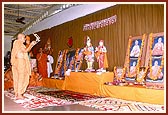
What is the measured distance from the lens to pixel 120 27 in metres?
6.58

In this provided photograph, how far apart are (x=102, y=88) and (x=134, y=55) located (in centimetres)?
117

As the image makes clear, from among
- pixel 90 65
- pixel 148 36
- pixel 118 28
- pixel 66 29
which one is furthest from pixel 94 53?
pixel 66 29

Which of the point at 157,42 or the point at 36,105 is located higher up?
the point at 157,42

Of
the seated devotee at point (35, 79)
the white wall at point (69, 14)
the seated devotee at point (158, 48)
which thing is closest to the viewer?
the seated devotee at point (158, 48)

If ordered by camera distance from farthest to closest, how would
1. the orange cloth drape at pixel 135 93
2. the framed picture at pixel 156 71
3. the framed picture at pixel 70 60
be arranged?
the framed picture at pixel 70 60
the framed picture at pixel 156 71
the orange cloth drape at pixel 135 93

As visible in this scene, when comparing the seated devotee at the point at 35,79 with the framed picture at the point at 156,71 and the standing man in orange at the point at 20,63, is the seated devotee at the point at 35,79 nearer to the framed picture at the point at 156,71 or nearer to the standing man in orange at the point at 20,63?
the standing man in orange at the point at 20,63

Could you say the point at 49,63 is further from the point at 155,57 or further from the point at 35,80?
the point at 155,57

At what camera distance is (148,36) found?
5695 millimetres

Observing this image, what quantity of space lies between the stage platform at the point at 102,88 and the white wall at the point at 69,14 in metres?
2.28

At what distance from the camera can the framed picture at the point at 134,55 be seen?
5730mm

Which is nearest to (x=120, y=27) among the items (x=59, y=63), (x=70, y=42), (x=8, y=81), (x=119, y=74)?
(x=119, y=74)

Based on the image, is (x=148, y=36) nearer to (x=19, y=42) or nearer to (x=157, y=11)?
(x=157, y=11)

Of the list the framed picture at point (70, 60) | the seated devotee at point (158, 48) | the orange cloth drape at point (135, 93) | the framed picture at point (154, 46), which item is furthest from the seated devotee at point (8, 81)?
the seated devotee at point (158, 48)

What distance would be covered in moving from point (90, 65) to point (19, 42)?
8.39ft
